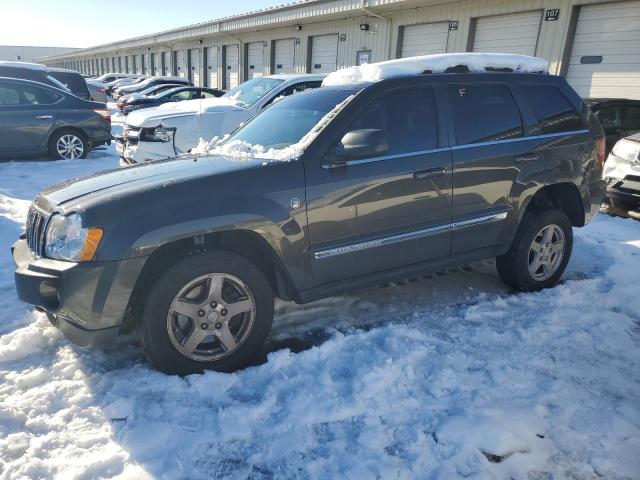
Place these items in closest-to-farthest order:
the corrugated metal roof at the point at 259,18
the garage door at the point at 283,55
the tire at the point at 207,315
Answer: the tire at the point at 207,315, the corrugated metal roof at the point at 259,18, the garage door at the point at 283,55

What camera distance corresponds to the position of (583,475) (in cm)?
231

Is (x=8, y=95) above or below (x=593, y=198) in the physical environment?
above

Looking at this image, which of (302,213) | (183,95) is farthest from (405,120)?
(183,95)

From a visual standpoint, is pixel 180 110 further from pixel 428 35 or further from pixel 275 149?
pixel 428 35

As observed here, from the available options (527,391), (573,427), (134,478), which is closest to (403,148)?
(527,391)

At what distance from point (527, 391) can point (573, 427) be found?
334 mm

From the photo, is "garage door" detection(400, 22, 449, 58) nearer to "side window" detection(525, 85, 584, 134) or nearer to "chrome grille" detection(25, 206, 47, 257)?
"side window" detection(525, 85, 584, 134)

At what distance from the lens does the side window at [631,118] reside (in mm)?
8922

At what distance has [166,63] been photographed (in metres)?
38.3

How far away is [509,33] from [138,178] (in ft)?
41.4

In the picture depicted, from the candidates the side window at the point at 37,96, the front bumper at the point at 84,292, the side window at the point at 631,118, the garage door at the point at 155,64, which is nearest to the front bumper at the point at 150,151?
the side window at the point at 37,96

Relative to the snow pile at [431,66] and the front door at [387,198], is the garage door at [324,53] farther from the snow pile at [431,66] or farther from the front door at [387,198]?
the front door at [387,198]

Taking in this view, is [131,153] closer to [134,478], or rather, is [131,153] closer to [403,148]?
[403,148]

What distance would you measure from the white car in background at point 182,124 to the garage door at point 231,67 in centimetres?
1925
